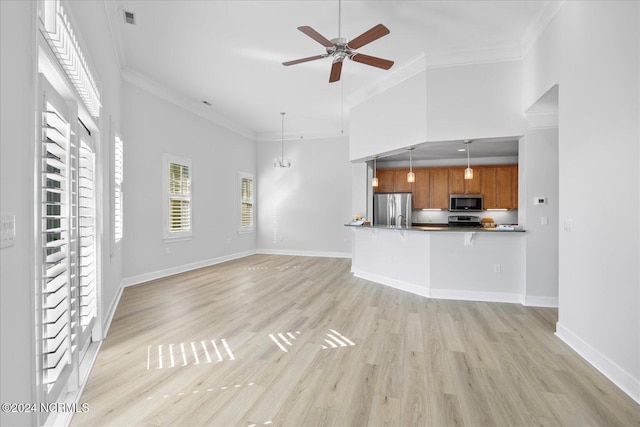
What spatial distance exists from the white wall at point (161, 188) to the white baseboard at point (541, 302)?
6.02 metres

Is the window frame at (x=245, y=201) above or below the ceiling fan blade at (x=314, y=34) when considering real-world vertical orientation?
below

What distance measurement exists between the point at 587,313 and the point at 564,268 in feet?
1.84

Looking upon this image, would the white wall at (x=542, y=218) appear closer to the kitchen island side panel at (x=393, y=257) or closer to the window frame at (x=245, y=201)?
the kitchen island side panel at (x=393, y=257)

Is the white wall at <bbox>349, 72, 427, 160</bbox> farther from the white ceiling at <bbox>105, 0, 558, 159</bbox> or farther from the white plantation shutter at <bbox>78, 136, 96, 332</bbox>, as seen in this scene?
the white plantation shutter at <bbox>78, 136, 96, 332</bbox>

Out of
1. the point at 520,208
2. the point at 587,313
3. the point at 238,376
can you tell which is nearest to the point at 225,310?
the point at 238,376

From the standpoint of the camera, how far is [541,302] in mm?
4500

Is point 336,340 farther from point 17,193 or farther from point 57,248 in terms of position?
point 17,193

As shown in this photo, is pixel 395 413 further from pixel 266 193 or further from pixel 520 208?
pixel 266 193

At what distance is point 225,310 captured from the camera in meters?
4.24

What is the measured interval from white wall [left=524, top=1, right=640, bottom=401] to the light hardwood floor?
31 cm

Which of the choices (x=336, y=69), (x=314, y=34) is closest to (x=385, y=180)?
(x=336, y=69)

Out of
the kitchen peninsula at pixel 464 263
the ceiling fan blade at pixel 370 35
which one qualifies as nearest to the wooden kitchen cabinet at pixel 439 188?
the kitchen peninsula at pixel 464 263

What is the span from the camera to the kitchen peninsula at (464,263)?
4688 mm

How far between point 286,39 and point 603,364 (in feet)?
15.9
